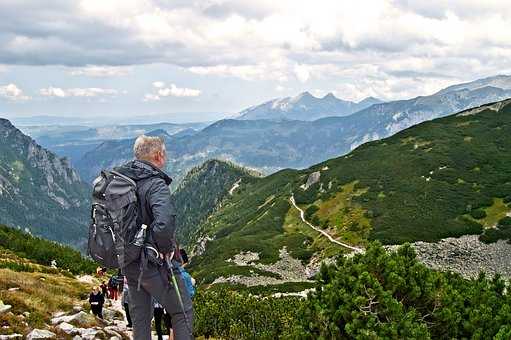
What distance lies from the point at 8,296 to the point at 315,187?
107 metres

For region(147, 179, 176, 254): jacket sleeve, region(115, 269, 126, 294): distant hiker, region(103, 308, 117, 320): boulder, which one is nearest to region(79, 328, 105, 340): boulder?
region(115, 269, 126, 294): distant hiker

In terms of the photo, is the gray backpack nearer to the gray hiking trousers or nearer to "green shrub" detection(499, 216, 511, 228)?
the gray hiking trousers

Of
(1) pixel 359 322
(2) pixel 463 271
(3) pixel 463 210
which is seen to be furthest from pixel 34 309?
(3) pixel 463 210

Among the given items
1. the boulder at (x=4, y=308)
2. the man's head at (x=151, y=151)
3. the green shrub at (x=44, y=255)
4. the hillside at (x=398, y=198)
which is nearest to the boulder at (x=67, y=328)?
the boulder at (x=4, y=308)

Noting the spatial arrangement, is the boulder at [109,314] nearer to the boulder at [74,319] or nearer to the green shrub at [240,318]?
the green shrub at [240,318]

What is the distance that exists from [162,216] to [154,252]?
77 centimetres

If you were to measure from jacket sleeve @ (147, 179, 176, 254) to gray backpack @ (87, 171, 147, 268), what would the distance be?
0.31 metres

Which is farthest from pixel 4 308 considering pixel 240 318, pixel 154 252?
pixel 240 318

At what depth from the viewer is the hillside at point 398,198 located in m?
76.6

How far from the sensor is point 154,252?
8.27 metres

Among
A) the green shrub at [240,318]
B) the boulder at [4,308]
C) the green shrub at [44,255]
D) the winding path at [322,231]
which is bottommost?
the winding path at [322,231]

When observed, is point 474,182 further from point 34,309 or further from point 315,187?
point 34,309

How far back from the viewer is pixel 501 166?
91938 millimetres

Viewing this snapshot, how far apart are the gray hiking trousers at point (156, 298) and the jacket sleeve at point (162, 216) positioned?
0.65m
